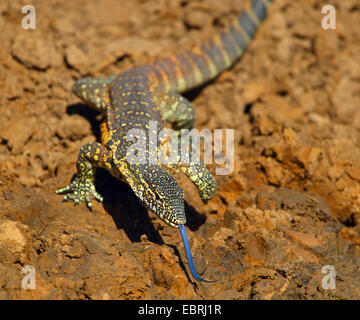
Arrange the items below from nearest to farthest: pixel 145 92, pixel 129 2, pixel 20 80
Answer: pixel 145 92 < pixel 20 80 < pixel 129 2

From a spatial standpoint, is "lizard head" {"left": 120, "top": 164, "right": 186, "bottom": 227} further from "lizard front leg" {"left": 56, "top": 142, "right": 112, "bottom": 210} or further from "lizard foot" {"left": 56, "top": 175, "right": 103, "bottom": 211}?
"lizard foot" {"left": 56, "top": 175, "right": 103, "bottom": 211}

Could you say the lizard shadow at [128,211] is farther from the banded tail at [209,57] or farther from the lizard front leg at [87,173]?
the banded tail at [209,57]

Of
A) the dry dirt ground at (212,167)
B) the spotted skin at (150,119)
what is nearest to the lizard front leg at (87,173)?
the spotted skin at (150,119)

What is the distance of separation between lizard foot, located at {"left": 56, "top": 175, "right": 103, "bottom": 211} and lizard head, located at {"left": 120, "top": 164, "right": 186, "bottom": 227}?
2.63ft

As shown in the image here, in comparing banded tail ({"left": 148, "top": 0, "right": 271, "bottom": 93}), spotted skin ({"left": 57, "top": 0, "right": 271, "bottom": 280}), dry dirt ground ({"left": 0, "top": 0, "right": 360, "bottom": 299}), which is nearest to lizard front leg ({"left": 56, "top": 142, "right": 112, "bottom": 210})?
spotted skin ({"left": 57, "top": 0, "right": 271, "bottom": 280})

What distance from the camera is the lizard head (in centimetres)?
543

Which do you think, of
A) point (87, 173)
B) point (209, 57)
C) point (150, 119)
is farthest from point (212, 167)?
point (209, 57)

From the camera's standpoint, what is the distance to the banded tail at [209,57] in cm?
874

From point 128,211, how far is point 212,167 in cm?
164

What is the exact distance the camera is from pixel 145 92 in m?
7.51

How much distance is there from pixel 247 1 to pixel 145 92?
5.12 m

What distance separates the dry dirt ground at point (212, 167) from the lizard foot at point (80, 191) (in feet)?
0.44
